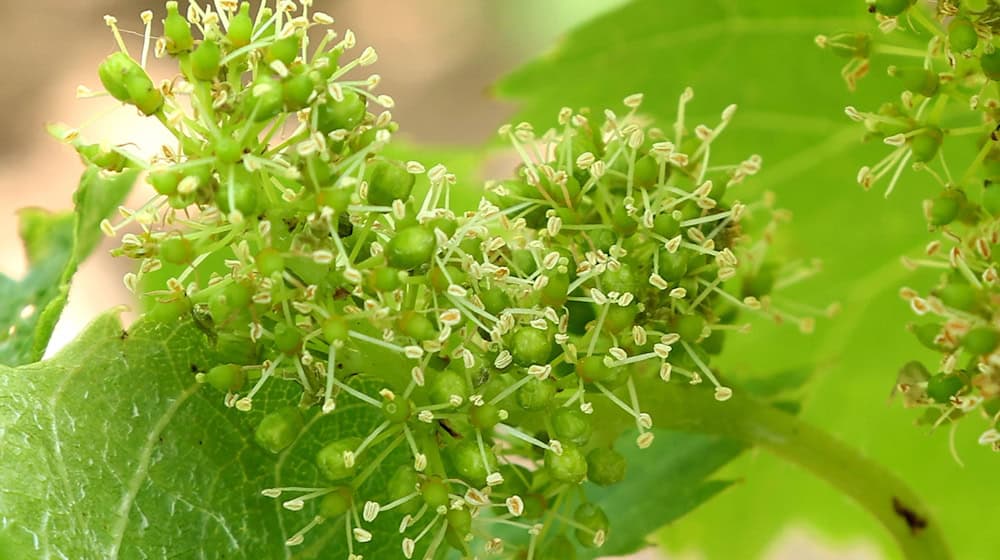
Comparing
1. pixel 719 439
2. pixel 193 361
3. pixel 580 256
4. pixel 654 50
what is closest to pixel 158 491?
pixel 193 361

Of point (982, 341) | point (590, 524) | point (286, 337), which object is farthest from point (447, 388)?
point (982, 341)

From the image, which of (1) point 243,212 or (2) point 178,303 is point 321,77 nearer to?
(1) point 243,212

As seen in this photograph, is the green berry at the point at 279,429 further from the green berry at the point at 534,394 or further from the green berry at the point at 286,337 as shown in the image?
the green berry at the point at 534,394

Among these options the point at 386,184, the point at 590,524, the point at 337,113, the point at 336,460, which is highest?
the point at 337,113

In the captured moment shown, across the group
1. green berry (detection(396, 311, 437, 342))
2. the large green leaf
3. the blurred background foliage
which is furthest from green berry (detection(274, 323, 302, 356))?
the large green leaf

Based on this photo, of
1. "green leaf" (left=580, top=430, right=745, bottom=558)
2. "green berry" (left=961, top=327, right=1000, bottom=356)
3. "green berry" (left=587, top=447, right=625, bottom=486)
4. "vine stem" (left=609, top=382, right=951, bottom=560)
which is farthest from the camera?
"green leaf" (left=580, top=430, right=745, bottom=558)

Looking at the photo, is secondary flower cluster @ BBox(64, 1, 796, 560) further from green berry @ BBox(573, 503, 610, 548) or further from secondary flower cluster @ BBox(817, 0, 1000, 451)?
secondary flower cluster @ BBox(817, 0, 1000, 451)

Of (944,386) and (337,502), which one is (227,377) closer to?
(337,502)
